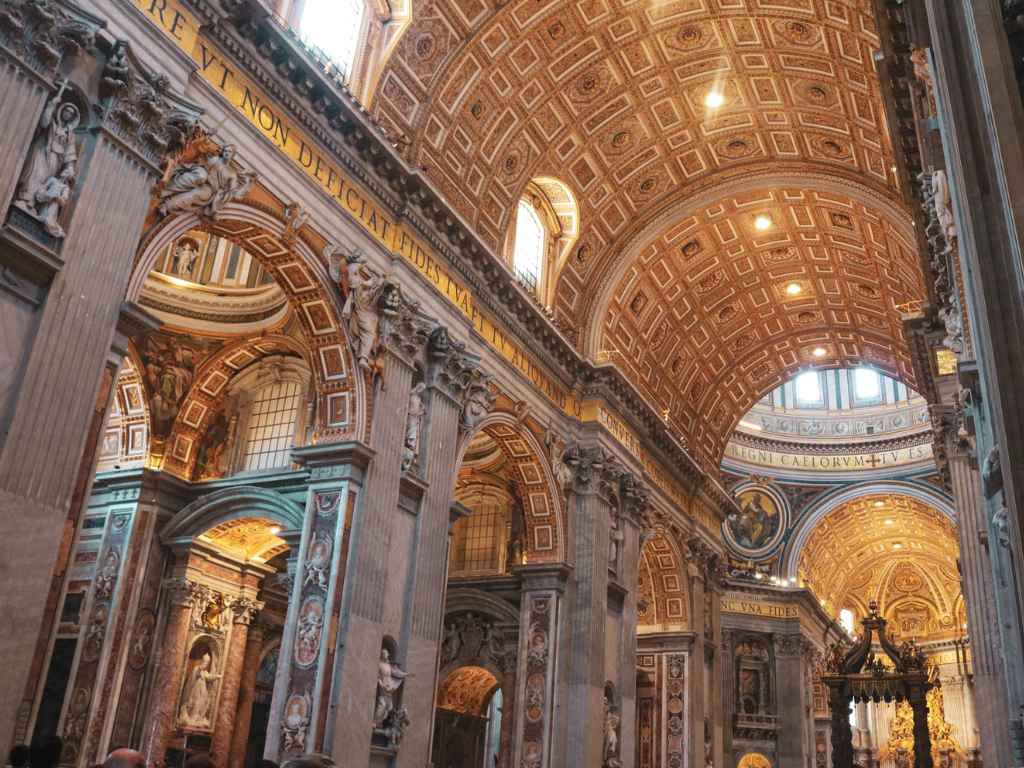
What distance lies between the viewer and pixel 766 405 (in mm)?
38594

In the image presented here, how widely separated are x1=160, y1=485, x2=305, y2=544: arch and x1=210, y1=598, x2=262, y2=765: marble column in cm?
180

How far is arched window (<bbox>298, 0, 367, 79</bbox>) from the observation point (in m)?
12.6

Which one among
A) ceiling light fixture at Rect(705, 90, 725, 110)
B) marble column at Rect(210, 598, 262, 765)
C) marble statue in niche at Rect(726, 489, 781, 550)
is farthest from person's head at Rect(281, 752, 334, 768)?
marble statue in niche at Rect(726, 489, 781, 550)

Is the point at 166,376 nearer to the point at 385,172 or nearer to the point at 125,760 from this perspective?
the point at 385,172

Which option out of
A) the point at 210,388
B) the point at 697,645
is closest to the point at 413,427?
the point at 210,388

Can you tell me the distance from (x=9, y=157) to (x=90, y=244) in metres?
0.96

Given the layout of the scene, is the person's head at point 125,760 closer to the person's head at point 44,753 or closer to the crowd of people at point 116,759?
the crowd of people at point 116,759

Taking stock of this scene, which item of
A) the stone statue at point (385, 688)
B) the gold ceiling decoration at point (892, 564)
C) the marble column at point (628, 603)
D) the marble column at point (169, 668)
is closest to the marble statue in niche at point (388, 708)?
the stone statue at point (385, 688)

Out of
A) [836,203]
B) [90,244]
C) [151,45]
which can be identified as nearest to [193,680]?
[90,244]

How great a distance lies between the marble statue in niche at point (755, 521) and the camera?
118ft

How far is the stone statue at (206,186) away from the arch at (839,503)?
96.4 ft

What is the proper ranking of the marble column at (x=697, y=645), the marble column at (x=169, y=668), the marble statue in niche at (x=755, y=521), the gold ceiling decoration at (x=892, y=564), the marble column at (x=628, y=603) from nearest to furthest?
the marble column at (x=169, y=668)
the marble column at (x=628, y=603)
the marble column at (x=697, y=645)
the marble statue in niche at (x=755, y=521)
the gold ceiling decoration at (x=892, y=564)

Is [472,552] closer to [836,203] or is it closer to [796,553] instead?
[836,203]

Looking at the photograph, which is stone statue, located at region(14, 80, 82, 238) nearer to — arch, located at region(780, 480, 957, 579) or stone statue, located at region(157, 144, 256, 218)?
stone statue, located at region(157, 144, 256, 218)
